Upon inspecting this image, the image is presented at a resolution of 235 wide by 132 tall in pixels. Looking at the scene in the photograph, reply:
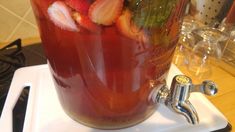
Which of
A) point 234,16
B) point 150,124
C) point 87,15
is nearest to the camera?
point 87,15

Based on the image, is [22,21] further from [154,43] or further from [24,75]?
[154,43]

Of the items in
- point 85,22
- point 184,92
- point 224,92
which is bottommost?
point 224,92

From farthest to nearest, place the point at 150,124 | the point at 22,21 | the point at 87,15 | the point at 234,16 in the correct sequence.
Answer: the point at 22,21
the point at 234,16
the point at 150,124
the point at 87,15

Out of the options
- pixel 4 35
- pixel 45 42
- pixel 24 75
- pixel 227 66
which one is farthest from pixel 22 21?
pixel 227 66

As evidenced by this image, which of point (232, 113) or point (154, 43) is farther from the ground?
point (154, 43)

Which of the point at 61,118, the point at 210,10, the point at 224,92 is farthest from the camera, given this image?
the point at 210,10

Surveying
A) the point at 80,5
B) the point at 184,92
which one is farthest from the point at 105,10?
the point at 184,92

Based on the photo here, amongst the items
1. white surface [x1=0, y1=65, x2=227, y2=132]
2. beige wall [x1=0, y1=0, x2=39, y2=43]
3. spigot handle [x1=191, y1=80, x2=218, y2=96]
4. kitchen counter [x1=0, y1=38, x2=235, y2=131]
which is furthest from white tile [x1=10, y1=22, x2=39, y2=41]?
spigot handle [x1=191, y1=80, x2=218, y2=96]

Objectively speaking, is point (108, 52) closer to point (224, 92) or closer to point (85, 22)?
point (85, 22)
